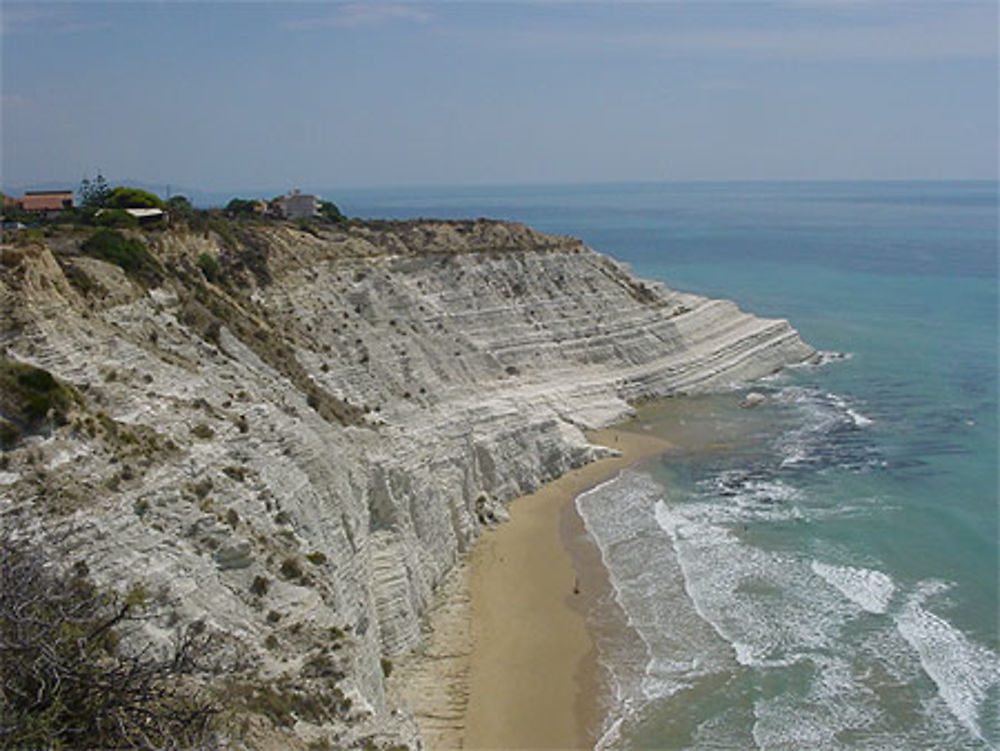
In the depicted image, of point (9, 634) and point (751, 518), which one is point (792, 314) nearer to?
point (751, 518)

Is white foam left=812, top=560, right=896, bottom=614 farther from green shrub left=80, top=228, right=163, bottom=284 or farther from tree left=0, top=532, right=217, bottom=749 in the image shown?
green shrub left=80, top=228, right=163, bottom=284

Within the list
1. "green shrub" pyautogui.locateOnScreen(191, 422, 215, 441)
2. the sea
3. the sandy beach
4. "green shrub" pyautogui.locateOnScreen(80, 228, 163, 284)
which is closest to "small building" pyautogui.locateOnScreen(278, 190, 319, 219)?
the sea

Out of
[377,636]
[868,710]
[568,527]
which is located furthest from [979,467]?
[377,636]

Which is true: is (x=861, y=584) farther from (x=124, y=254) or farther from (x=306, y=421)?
(x=124, y=254)

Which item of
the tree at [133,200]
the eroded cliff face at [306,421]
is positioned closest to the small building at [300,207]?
the eroded cliff face at [306,421]

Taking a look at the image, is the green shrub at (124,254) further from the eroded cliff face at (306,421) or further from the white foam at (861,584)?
the white foam at (861,584)

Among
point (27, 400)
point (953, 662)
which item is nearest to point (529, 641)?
point (953, 662)
